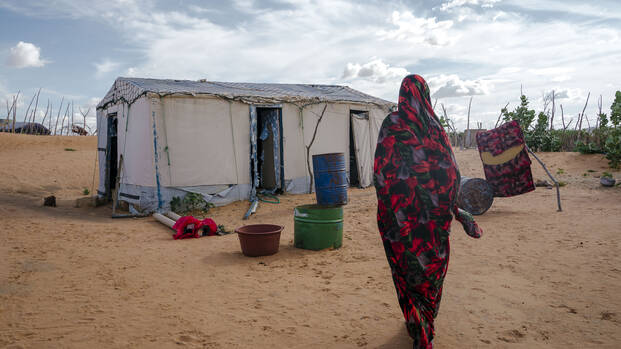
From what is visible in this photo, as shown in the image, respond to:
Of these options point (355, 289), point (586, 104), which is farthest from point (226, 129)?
point (586, 104)

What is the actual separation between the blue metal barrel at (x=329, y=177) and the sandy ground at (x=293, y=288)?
109 centimetres

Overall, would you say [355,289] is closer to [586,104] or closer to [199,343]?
[199,343]

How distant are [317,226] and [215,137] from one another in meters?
4.41

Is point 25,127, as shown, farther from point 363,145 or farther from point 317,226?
point 317,226

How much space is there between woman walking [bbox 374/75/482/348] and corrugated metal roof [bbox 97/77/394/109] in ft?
21.9

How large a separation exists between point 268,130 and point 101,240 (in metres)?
5.07

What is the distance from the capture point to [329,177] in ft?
26.1

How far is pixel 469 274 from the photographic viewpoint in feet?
13.6

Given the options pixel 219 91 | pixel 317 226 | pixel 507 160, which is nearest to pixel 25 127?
pixel 219 91

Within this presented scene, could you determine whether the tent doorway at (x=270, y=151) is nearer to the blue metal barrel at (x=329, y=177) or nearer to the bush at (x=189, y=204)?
the bush at (x=189, y=204)

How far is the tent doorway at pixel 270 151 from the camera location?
966cm

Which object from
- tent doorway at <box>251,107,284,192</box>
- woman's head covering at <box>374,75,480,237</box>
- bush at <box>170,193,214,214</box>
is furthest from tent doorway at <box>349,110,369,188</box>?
woman's head covering at <box>374,75,480,237</box>

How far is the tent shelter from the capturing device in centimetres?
812

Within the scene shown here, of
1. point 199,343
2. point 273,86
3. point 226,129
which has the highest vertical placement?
point 273,86
